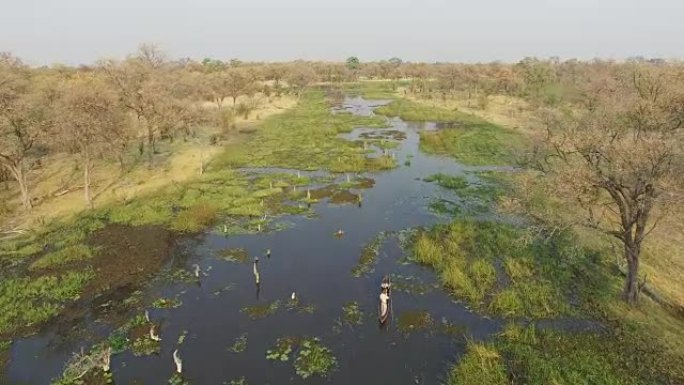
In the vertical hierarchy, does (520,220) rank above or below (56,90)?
below

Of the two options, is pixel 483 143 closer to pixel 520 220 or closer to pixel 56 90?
pixel 520 220

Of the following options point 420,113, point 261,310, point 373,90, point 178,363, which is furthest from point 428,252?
point 373,90

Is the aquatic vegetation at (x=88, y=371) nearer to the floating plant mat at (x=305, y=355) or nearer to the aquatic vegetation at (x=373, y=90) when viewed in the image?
the floating plant mat at (x=305, y=355)

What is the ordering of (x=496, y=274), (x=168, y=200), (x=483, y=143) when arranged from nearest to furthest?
1. (x=496, y=274)
2. (x=168, y=200)
3. (x=483, y=143)

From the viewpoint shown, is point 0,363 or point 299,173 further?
point 299,173

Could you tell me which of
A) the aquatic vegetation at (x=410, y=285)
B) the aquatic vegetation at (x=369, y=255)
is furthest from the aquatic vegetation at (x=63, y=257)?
the aquatic vegetation at (x=410, y=285)

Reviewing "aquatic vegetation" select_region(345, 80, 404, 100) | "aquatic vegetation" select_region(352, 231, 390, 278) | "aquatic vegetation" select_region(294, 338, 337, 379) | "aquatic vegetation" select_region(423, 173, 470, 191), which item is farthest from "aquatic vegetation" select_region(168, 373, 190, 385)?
"aquatic vegetation" select_region(345, 80, 404, 100)

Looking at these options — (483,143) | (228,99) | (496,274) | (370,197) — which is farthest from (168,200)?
(228,99)
